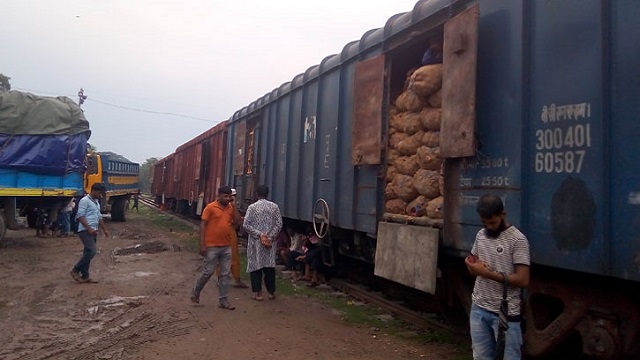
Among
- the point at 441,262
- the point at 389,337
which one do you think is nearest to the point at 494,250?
the point at 441,262

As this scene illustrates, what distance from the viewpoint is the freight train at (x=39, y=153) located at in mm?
12141

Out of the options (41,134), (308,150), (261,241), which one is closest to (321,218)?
(261,241)

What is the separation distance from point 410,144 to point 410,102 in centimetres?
43

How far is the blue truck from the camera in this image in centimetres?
1213

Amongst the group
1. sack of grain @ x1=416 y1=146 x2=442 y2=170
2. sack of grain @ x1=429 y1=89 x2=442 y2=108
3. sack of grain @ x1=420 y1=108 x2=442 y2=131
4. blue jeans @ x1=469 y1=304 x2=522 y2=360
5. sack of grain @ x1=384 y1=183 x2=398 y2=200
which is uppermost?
sack of grain @ x1=429 y1=89 x2=442 y2=108

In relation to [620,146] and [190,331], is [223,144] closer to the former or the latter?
[190,331]

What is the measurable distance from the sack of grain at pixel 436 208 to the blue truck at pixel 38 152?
10534 mm

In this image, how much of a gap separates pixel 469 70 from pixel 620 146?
1459mm

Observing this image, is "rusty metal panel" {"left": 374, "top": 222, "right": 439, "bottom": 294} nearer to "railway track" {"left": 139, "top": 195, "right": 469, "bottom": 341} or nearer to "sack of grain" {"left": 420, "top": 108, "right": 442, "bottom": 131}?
"railway track" {"left": 139, "top": 195, "right": 469, "bottom": 341}

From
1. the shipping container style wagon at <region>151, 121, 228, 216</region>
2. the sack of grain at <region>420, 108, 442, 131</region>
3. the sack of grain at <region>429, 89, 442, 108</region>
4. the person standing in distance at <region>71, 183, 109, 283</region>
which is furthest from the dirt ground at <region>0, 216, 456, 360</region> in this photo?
the shipping container style wagon at <region>151, 121, 228, 216</region>

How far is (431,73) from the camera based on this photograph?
16.4 feet

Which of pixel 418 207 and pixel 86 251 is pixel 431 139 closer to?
pixel 418 207

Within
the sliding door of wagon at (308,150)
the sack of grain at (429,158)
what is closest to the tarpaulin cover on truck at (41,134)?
the sliding door of wagon at (308,150)

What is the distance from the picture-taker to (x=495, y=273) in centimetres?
314
